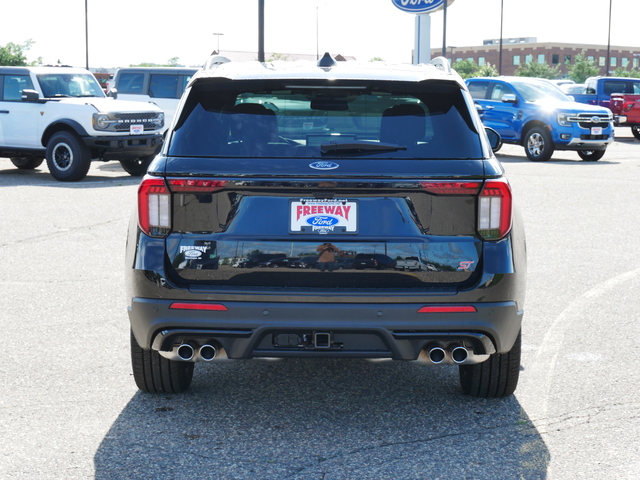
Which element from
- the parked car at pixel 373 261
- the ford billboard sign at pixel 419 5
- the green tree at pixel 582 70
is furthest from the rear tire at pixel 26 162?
the green tree at pixel 582 70

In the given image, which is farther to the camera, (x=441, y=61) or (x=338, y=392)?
(x=441, y=61)

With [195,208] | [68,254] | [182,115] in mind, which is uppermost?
[182,115]

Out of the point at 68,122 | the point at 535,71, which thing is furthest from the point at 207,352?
the point at 535,71

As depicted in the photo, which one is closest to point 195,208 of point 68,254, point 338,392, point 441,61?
point 338,392

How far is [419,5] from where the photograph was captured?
117ft

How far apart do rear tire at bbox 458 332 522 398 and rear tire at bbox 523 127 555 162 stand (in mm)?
17266

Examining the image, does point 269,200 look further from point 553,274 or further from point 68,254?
point 68,254

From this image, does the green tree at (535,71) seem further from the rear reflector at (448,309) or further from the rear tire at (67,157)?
the rear reflector at (448,309)

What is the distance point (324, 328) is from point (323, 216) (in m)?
0.49

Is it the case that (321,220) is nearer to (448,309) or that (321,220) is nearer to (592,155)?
(448,309)

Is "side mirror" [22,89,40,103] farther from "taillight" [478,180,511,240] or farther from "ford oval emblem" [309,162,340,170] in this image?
"taillight" [478,180,511,240]

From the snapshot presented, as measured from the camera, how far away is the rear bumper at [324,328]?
397 centimetres

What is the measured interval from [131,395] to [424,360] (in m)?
1.65

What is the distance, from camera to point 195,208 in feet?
13.3
